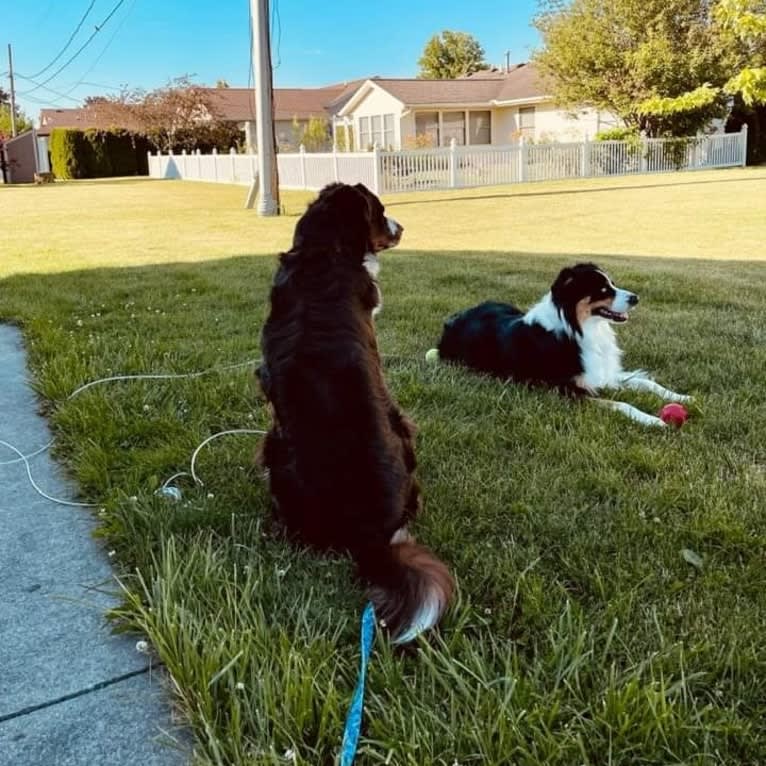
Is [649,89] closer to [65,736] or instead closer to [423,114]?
[423,114]

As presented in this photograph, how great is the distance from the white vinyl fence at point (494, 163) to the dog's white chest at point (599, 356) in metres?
15.1

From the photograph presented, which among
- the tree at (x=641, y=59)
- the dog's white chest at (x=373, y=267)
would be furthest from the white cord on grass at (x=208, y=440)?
the tree at (x=641, y=59)

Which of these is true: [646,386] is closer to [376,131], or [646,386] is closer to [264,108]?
[264,108]

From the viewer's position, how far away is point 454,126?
3769 centimetres

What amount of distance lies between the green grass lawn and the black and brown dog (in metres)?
0.11

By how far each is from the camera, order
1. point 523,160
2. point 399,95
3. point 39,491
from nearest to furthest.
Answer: point 39,491 < point 523,160 < point 399,95

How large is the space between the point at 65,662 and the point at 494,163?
68.9 ft

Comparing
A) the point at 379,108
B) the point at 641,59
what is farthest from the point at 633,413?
the point at 379,108

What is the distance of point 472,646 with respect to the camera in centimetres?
184

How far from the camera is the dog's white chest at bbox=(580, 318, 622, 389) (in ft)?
12.7

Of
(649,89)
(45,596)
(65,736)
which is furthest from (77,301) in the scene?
(649,89)

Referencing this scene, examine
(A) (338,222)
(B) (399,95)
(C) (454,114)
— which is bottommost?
(A) (338,222)

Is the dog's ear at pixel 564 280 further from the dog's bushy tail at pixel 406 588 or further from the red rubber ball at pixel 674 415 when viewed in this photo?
the dog's bushy tail at pixel 406 588

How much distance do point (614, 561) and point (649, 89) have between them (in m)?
26.4
